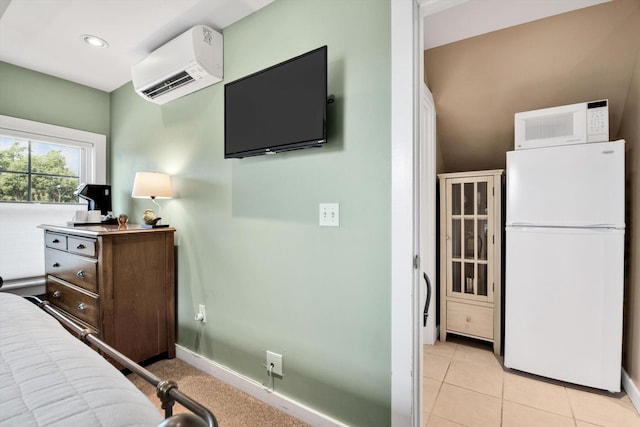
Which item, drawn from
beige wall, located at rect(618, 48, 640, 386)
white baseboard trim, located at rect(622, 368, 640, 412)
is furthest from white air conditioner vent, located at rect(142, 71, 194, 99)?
white baseboard trim, located at rect(622, 368, 640, 412)

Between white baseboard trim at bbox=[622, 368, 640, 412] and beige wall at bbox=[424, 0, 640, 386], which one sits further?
beige wall at bbox=[424, 0, 640, 386]

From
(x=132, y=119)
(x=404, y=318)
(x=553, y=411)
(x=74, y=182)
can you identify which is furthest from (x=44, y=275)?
(x=553, y=411)

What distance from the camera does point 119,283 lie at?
1.95m

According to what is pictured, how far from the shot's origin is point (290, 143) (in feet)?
4.96

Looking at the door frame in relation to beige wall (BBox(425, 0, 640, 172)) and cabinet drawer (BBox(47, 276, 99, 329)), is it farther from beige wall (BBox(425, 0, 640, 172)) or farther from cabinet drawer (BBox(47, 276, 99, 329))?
cabinet drawer (BBox(47, 276, 99, 329))

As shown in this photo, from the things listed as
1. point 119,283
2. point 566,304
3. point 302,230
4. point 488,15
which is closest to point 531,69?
point 488,15

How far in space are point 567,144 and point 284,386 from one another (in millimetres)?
2487

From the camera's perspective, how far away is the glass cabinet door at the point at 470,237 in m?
2.61

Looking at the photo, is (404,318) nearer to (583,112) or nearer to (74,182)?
(583,112)

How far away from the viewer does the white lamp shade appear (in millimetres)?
2159

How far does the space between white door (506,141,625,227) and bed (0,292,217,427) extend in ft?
7.92

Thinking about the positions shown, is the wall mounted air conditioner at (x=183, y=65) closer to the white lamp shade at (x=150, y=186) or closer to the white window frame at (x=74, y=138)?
the white lamp shade at (x=150, y=186)

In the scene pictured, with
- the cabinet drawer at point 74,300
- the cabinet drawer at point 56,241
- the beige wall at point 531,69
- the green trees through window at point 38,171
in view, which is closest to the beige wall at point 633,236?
the beige wall at point 531,69

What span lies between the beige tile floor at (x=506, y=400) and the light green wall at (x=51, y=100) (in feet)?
12.7
